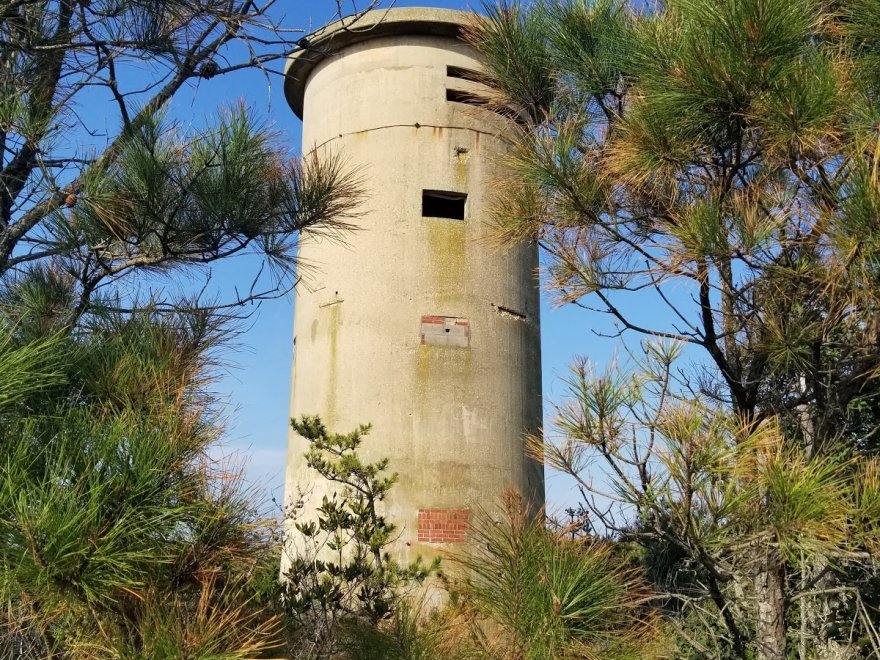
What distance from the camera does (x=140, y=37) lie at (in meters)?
2.81

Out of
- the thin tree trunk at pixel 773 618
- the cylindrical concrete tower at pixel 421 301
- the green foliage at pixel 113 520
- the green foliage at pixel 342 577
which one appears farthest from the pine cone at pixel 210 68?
the cylindrical concrete tower at pixel 421 301

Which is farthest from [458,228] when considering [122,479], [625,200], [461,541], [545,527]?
[122,479]

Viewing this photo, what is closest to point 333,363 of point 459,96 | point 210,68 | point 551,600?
point 459,96

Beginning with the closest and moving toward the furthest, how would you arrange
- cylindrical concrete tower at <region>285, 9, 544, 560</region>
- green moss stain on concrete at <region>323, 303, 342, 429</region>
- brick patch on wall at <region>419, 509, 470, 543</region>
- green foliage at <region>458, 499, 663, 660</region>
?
green foliage at <region>458, 499, 663, 660</region>
brick patch on wall at <region>419, 509, 470, 543</region>
cylindrical concrete tower at <region>285, 9, 544, 560</region>
green moss stain on concrete at <region>323, 303, 342, 429</region>

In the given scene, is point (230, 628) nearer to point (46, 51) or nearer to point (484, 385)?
point (46, 51)

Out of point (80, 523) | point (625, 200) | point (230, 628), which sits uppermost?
point (625, 200)

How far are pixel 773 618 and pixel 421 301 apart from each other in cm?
322

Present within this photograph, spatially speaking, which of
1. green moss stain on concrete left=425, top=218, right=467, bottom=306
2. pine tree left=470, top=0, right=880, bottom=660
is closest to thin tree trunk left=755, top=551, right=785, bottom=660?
pine tree left=470, top=0, right=880, bottom=660

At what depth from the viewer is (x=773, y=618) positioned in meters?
3.03

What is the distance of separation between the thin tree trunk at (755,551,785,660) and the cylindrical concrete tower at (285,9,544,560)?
2.54 meters

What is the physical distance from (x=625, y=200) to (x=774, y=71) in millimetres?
774

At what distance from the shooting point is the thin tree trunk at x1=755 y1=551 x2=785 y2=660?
3011 millimetres

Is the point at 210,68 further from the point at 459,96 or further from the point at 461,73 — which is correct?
the point at 461,73

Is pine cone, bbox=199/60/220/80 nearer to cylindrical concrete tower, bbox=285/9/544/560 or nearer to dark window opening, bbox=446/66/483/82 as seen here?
cylindrical concrete tower, bbox=285/9/544/560
